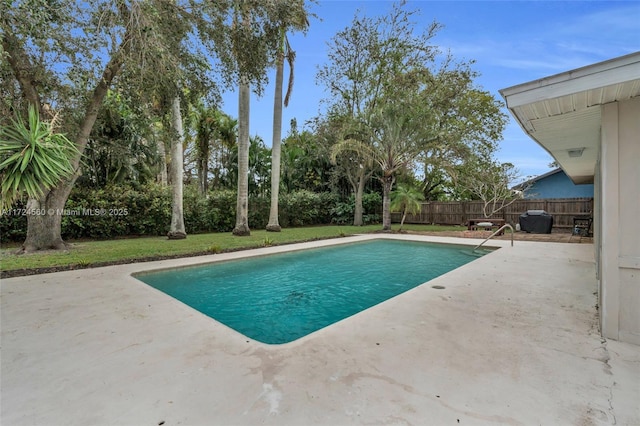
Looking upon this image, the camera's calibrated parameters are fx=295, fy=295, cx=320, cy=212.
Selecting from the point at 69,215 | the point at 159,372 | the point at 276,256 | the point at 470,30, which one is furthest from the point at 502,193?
the point at 69,215

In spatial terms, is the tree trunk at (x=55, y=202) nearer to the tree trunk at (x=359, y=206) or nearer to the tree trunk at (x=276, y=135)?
the tree trunk at (x=276, y=135)

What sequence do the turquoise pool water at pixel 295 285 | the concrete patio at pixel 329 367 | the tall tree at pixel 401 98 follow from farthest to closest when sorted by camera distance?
the tall tree at pixel 401 98 < the turquoise pool water at pixel 295 285 < the concrete patio at pixel 329 367

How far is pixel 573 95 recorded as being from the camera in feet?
9.38

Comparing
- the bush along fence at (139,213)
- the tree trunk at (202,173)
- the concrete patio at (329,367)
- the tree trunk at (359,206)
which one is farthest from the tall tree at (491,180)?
the tree trunk at (202,173)

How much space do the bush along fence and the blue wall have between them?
1623cm

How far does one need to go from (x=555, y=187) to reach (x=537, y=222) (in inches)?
298

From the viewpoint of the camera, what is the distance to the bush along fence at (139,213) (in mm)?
10172


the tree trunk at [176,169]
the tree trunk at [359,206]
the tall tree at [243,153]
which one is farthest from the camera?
the tree trunk at [359,206]

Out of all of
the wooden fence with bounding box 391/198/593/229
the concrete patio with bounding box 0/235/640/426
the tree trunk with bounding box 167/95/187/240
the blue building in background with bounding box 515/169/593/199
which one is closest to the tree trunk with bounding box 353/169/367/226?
the wooden fence with bounding box 391/198/593/229

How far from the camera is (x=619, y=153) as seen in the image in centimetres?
305

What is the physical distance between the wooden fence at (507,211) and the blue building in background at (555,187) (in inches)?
87.2

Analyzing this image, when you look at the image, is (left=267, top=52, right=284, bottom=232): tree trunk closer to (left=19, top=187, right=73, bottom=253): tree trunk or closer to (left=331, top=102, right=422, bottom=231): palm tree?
(left=331, top=102, right=422, bottom=231): palm tree

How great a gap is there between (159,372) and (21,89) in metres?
9.43

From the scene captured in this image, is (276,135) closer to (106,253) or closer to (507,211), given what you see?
(106,253)
